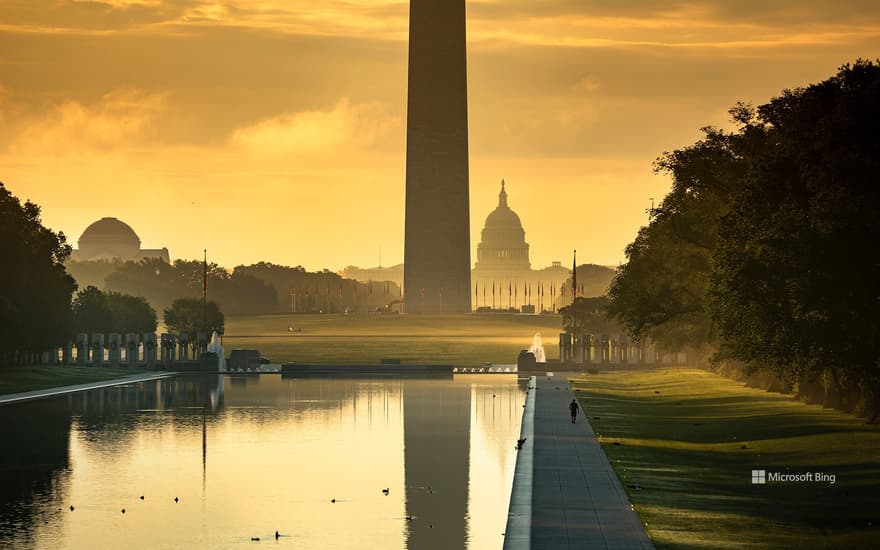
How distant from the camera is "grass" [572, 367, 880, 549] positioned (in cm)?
2852

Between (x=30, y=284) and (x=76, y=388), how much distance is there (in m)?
14.7

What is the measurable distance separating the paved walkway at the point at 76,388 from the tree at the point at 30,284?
5.60 metres

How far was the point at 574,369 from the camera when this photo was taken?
11150 cm

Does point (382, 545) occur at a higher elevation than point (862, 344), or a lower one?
lower

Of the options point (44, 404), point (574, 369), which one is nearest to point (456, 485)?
point (44, 404)

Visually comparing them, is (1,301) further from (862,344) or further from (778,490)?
(778,490)

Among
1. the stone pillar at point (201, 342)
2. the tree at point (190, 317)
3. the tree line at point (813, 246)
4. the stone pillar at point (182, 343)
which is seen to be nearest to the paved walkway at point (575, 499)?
Result: the tree line at point (813, 246)

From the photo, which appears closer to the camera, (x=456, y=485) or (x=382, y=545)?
(x=382, y=545)

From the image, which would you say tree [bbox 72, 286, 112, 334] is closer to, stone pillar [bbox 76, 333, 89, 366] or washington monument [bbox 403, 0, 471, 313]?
stone pillar [bbox 76, 333, 89, 366]

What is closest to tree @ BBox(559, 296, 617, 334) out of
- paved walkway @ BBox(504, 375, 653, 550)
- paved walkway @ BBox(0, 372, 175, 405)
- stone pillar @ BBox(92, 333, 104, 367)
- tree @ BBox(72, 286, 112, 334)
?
tree @ BBox(72, 286, 112, 334)

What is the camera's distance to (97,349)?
4427 inches

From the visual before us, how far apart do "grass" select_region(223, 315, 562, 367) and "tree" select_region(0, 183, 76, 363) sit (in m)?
29.9

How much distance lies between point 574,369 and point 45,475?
246 feet

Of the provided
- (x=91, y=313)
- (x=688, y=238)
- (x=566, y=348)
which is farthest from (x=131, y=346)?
(x=688, y=238)
